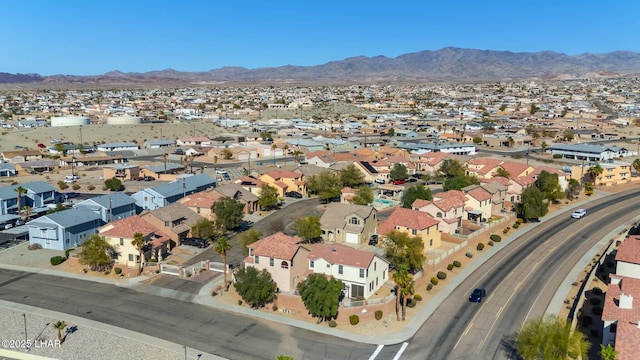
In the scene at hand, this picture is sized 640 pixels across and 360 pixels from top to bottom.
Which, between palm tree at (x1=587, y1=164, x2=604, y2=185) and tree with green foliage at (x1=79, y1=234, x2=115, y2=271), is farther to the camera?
palm tree at (x1=587, y1=164, x2=604, y2=185)

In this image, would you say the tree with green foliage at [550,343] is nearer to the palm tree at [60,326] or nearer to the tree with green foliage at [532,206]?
the palm tree at [60,326]

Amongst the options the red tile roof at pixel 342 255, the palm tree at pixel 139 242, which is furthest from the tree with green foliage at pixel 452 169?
the palm tree at pixel 139 242

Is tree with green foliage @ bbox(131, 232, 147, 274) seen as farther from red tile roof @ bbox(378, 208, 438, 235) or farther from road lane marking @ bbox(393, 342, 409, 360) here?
road lane marking @ bbox(393, 342, 409, 360)

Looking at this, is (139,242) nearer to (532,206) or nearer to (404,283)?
(404,283)

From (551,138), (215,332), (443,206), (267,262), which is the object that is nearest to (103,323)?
(215,332)

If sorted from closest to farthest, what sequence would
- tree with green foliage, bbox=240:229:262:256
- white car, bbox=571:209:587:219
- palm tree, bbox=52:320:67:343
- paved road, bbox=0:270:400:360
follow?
paved road, bbox=0:270:400:360, palm tree, bbox=52:320:67:343, tree with green foliage, bbox=240:229:262:256, white car, bbox=571:209:587:219

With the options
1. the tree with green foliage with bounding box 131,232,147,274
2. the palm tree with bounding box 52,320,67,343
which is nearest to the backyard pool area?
the tree with green foliage with bounding box 131,232,147,274
